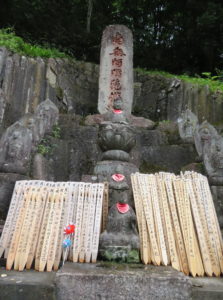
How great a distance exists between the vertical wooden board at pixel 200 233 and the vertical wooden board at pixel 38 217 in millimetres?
1392

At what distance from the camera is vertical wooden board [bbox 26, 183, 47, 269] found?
2367mm

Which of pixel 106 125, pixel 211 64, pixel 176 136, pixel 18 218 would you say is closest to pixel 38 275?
pixel 18 218

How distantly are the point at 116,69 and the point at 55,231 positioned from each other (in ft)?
18.8

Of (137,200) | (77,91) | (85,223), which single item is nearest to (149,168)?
(137,200)

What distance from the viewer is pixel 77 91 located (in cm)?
901

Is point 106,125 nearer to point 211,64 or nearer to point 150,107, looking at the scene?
point 150,107

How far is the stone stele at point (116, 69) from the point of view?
24.1ft

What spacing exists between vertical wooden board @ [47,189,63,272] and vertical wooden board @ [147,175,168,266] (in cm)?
86

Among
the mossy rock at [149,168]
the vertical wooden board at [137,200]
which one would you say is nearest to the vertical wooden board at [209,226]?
the vertical wooden board at [137,200]

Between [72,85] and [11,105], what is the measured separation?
244 cm

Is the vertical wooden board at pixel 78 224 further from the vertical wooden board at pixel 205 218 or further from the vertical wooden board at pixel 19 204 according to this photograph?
the vertical wooden board at pixel 205 218

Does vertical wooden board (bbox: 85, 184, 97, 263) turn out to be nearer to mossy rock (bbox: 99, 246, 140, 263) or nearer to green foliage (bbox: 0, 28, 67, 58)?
mossy rock (bbox: 99, 246, 140, 263)

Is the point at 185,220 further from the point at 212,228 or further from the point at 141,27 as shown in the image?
→ the point at 141,27

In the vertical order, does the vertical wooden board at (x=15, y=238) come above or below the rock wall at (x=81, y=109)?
below
